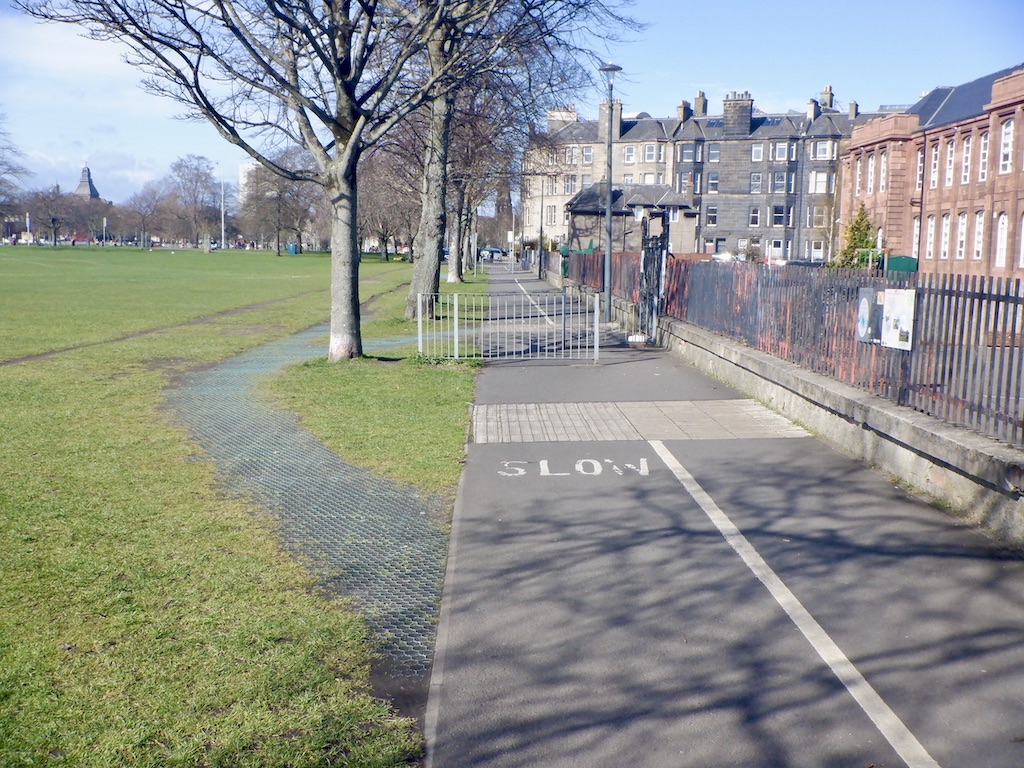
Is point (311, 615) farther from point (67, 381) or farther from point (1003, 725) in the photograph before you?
point (67, 381)

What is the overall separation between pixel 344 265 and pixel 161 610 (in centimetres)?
1095

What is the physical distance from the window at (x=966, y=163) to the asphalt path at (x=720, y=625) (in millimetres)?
45227

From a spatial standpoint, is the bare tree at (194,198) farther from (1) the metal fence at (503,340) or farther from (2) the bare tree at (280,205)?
(1) the metal fence at (503,340)

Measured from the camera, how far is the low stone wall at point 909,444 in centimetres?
656

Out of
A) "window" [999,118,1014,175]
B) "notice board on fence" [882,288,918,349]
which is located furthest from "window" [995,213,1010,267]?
"notice board on fence" [882,288,918,349]

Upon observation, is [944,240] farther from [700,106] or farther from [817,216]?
[700,106]

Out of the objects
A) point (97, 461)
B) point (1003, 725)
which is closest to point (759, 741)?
point (1003, 725)

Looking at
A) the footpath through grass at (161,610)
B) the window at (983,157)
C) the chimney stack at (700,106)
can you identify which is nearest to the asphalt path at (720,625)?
the footpath through grass at (161,610)

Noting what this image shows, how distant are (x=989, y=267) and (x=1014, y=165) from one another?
4555mm

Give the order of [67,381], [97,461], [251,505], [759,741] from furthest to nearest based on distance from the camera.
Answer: [67,381] < [97,461] < [251,505] < [759,741]

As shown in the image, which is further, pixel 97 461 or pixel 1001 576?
pixel 97 461

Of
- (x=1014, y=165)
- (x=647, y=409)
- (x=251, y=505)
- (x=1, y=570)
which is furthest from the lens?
(x=1014, y=165)

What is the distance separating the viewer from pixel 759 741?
13.0 ft

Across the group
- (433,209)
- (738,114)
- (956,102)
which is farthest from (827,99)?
(433,209)
